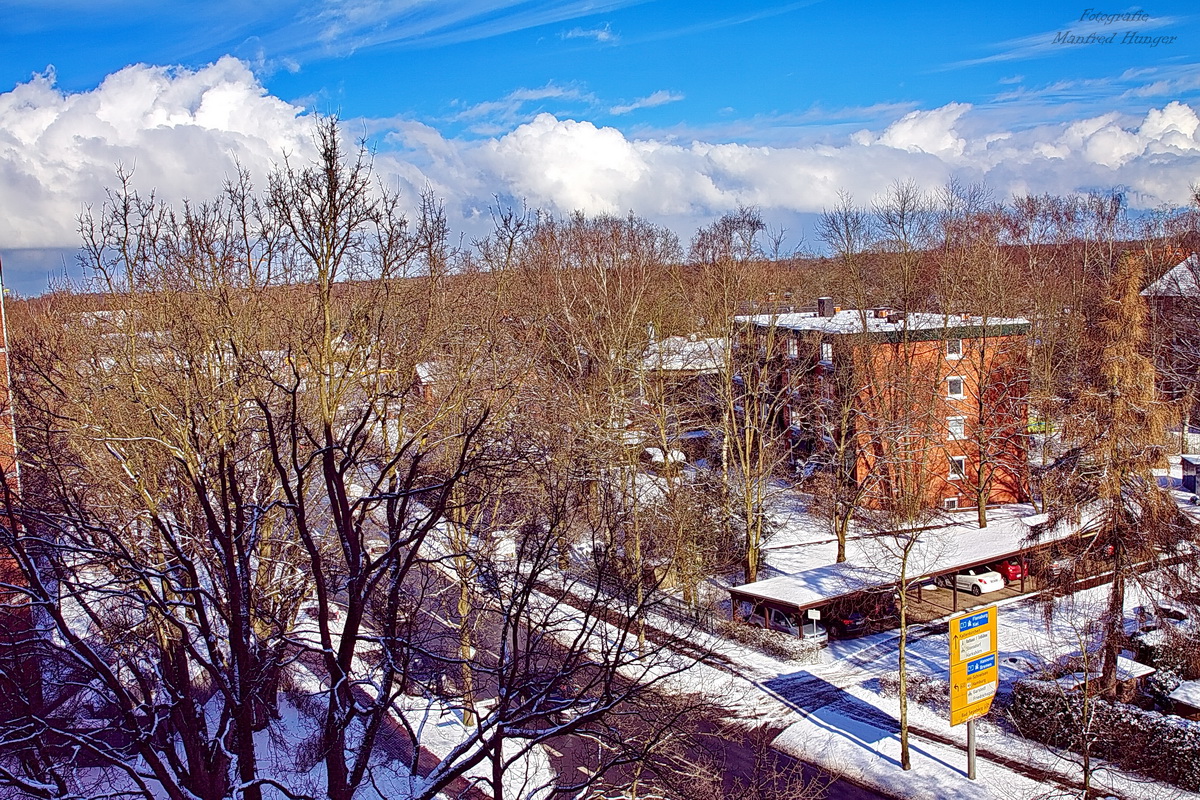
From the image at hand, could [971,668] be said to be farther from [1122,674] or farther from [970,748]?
[1122,674]

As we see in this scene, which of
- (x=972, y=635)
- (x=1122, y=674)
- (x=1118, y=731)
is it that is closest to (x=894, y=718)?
(x=972, y=635)

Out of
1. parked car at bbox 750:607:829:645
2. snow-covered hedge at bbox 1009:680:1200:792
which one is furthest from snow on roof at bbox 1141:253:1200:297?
snow-covered hedge at bbox 1009:680:1200:792

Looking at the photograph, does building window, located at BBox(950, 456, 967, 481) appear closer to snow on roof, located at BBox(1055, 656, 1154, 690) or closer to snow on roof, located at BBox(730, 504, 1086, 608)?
snow on roof, located at BBox(730, 504, 1086, 608)

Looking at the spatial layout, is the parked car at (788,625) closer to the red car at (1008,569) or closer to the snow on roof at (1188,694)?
the red car at (1008,569)

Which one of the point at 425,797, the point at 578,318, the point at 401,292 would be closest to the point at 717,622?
the point at 401,292

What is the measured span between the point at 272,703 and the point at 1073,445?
14911 mm

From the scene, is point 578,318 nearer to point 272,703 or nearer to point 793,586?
point 793,586

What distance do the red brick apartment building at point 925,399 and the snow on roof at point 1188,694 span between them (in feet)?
36.6

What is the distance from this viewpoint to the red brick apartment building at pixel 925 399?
28781 mm

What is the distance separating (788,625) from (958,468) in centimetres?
1215

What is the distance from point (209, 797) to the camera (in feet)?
22.4

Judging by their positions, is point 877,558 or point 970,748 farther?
point 877,558

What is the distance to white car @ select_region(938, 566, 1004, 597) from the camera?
24.3 metres

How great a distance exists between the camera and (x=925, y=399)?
29.7 meters
